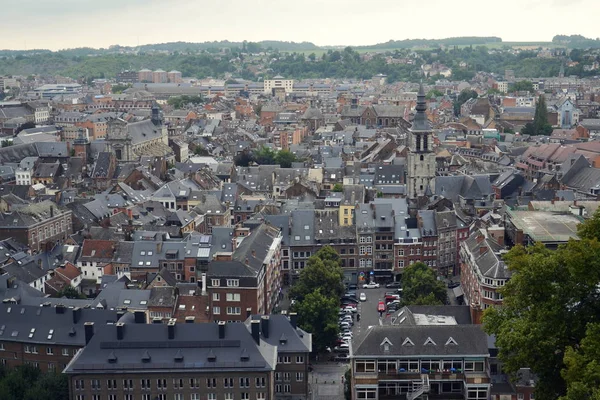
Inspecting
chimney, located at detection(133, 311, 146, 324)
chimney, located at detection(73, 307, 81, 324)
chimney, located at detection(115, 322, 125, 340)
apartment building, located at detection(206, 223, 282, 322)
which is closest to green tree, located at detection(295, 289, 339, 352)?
apartment building, located at detection(206, 223, 282, 322)

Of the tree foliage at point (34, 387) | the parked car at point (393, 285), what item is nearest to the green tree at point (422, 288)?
the parked car at point (393, 285)

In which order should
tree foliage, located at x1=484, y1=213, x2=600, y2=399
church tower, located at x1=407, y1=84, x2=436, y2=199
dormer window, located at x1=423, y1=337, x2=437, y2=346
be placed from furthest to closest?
church tower, located at x1=407, y1=84, x2=436, y2=199, dormer window, located at x1=423, y1=337, x2=437, y2=346, tree foliage, located at x1=484, y1=213, x2=600, y2=399

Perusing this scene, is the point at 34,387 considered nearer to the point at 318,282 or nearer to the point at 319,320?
the point at 319,320

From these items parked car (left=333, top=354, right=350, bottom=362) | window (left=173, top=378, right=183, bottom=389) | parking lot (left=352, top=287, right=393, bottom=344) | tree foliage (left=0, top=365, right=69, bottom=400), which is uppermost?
window (left=173, top=378, right=183, bottom=389)

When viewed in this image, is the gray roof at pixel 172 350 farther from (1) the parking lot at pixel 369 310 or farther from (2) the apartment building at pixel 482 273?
(2) the apartment building at pixel 482 273

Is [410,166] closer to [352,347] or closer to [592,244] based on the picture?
[352,347]

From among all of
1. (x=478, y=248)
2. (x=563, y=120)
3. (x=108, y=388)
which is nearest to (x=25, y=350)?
(x=108, y=388)

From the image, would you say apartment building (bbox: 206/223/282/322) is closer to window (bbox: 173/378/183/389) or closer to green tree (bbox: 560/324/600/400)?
window (bbox: 173/378/183/389)

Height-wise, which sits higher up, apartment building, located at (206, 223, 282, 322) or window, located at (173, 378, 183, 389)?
apartment building, located at (206, 223, 282, 322)
